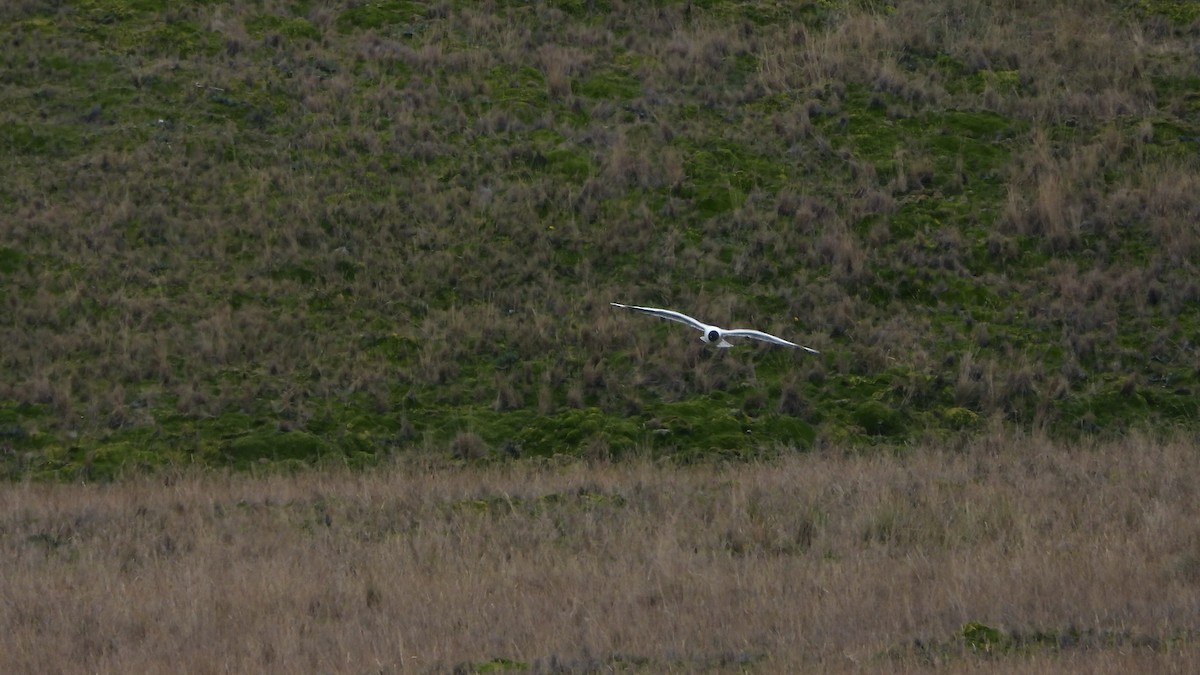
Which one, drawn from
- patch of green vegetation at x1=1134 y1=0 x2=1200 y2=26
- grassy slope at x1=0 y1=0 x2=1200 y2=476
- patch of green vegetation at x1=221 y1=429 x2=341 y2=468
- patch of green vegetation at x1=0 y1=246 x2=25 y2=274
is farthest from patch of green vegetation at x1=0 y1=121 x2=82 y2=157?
patch of green vegetation at x1=1134 y1=0 x2=1200 y2=26

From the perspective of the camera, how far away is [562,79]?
19.7m

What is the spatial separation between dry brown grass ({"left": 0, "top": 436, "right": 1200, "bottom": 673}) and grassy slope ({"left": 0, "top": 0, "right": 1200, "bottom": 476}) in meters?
2.34

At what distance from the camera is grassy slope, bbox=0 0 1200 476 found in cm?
1424

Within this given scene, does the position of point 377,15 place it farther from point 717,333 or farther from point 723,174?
point 717,333

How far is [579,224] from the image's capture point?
55.8ft

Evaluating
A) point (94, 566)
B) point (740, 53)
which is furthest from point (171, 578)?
point (740, 53)

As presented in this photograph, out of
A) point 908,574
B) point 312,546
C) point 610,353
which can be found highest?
point 908,574

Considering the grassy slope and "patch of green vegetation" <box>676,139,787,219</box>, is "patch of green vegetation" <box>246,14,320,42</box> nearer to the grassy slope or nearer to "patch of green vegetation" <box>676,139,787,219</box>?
the grassy slope

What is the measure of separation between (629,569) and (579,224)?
29.4 ft

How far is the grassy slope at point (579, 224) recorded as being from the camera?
46.7 ft

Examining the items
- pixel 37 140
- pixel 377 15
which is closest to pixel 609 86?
pixel 377 15

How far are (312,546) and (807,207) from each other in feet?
31.1

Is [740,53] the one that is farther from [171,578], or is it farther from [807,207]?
[171,578]

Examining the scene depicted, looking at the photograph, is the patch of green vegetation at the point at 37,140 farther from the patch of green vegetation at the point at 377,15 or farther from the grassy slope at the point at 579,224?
the patch of green vegetation at the point at 377,15
